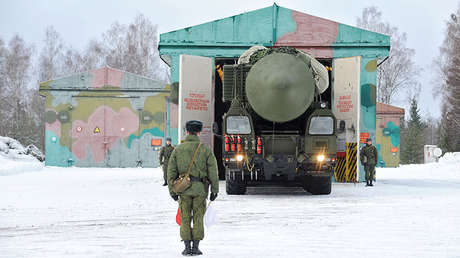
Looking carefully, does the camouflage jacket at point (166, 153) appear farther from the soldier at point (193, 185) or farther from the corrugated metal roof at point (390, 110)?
the corrugated metal roof at point (390, 110)

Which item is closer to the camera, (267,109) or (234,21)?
(267,109)

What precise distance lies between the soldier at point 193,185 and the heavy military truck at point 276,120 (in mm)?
4722

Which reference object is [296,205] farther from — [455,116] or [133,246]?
[455,116]

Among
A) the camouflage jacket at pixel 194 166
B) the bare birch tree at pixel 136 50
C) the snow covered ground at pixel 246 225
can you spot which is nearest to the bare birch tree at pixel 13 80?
the bare birch tree at pixel 136 50

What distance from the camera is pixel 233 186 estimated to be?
38.1 feet

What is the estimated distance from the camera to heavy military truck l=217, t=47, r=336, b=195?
9977 millimetres

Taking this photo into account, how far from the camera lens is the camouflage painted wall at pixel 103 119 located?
976 inches

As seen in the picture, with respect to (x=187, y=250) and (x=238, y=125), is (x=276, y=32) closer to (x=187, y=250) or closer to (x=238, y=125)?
(x=238, y=125)

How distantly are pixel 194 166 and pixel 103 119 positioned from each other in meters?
20.5

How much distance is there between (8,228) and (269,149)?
5.64 meters

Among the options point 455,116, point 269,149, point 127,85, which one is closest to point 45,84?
point 127,85

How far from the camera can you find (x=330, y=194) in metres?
12.1

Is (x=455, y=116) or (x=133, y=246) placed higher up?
(x=455, y=116)

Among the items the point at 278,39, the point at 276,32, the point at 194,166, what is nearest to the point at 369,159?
the point at 278,39
